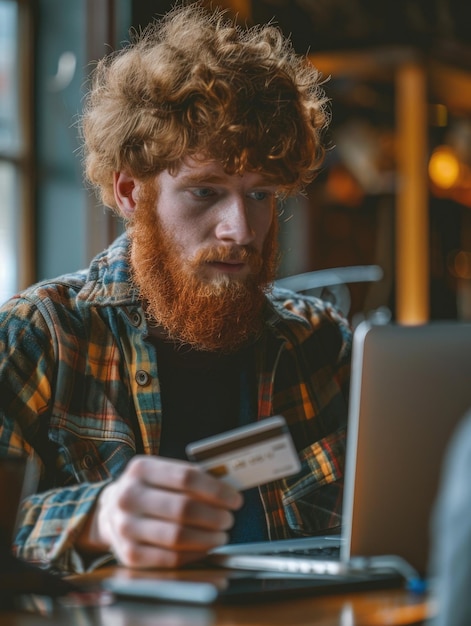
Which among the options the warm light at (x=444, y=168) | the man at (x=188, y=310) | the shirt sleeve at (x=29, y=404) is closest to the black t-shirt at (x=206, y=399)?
the man at (x=188, y=310)

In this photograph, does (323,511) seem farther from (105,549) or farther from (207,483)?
(207,483)

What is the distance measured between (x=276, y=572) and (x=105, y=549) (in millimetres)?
271

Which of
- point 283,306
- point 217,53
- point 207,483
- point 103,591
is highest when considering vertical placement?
point 217,53

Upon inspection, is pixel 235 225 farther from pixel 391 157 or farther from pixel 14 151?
pixel 391 157

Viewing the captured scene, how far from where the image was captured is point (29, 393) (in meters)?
1.77

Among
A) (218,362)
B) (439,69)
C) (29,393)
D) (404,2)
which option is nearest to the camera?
(29,393)

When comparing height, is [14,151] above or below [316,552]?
above

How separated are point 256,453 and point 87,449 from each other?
643mm

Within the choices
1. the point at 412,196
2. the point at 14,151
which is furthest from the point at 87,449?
the point at 412,196

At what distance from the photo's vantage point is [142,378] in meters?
1.89

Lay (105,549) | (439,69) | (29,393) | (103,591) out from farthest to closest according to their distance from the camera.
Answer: (439,69) < (29,393) < (105,549) < (103,591)

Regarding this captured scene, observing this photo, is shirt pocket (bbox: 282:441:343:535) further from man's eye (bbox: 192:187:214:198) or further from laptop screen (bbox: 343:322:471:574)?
laptop screen (bbox: 343:322:471:574)

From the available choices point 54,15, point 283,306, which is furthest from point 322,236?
point 283,306

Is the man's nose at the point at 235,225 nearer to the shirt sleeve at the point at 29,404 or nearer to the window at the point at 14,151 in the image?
the shirt sleeve at the point at 29,404
